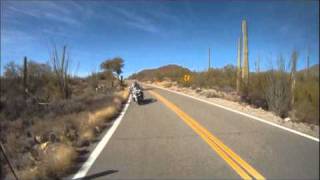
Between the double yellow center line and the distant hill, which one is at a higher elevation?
the distant hill

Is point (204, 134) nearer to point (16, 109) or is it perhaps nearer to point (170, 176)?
point (170, 176)

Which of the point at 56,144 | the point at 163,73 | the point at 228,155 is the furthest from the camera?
the point at 163,73

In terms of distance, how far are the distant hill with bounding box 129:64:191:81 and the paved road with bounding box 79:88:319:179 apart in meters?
38.7

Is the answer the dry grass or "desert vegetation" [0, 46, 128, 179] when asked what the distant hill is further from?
the dry grass

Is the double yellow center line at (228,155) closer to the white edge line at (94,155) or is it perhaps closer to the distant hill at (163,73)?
the white edge line at (94,155)

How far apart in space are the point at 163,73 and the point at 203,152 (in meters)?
61.3

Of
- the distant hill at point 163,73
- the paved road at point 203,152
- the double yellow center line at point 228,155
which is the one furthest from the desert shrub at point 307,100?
the distant hill at point 163,73

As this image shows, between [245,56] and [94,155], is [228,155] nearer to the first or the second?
[94,155]

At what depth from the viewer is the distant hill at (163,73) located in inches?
2274

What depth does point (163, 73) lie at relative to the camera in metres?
70.7

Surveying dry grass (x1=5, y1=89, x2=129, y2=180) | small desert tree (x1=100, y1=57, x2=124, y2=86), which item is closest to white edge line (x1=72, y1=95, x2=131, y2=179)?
dry grass (x1=5, y1=89, x2=129, y2=180)

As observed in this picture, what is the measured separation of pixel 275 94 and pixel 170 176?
13.0 meters

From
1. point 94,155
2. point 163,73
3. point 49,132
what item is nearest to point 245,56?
point 49,132

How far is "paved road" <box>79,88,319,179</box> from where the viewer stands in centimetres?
776
